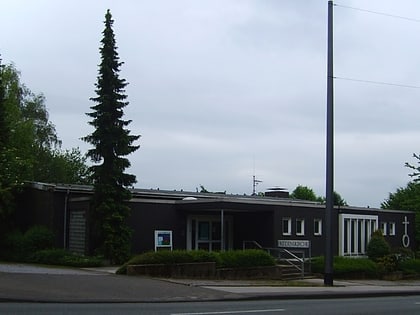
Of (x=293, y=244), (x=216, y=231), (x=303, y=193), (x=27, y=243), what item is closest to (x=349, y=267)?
(x=293, y=244)

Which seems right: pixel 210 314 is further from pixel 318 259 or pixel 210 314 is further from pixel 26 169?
pixel 26 169

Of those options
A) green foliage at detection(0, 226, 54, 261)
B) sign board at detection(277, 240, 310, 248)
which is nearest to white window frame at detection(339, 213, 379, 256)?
sign board at detection(277, 240, 310, 248)

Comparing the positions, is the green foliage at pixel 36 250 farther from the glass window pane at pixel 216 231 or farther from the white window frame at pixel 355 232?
the white window frame at pixel 355 232

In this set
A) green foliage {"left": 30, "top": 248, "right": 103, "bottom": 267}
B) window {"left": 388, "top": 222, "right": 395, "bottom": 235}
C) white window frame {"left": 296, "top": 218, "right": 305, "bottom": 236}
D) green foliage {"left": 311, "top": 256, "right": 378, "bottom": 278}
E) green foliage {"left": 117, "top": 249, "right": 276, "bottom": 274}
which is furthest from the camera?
window {"left": 388, "top": 222, "right": 395, "bottom": 235}

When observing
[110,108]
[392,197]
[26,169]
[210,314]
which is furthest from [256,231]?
[392,197]

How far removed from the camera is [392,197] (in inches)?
2491

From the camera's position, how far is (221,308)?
56.1ft

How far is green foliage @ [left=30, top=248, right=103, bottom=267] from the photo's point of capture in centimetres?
2950

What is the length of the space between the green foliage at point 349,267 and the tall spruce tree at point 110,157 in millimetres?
8748

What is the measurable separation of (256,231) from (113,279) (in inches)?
560

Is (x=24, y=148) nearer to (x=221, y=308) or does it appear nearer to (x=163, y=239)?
(x=163, y=239)

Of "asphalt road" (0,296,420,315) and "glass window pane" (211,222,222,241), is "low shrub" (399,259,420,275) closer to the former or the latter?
"glass window pane" (211,222,222,241)

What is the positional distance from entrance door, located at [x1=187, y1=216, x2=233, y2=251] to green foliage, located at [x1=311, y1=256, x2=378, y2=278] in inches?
211

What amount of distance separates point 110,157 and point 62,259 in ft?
17.5
